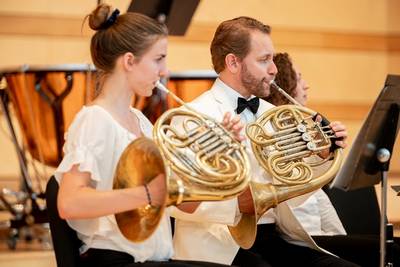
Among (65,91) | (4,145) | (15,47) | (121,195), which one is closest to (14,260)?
(65,91)

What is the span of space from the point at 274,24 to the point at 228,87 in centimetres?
354

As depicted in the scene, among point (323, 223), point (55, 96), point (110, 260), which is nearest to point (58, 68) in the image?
point (55, 96)

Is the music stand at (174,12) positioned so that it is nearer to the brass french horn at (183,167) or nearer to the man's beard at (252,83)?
the man's beard at (252,83)

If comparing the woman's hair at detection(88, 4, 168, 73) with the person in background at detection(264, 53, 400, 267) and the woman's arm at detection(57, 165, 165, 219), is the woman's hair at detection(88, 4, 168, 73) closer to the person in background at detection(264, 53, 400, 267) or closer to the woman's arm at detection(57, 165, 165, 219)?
the woman's arm at detection(57, 165, 165, 219)

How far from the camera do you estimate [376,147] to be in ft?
8.59

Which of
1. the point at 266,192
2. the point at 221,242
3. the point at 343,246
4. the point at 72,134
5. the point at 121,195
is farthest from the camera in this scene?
the point at 343,246

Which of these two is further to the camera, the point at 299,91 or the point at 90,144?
the point at 299,91

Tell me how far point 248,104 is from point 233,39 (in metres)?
0.27

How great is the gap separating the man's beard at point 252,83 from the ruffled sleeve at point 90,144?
92 cm

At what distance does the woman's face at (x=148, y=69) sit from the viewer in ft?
8.07

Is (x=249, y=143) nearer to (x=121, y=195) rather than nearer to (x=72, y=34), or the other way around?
(x=121, y=195)

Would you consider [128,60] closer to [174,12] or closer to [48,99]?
[174,12]

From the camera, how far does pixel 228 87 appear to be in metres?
3.19

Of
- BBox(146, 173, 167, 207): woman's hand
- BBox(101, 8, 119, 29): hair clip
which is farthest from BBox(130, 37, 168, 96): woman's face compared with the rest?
BBox(146, 173, 167, 207): woman's hand
